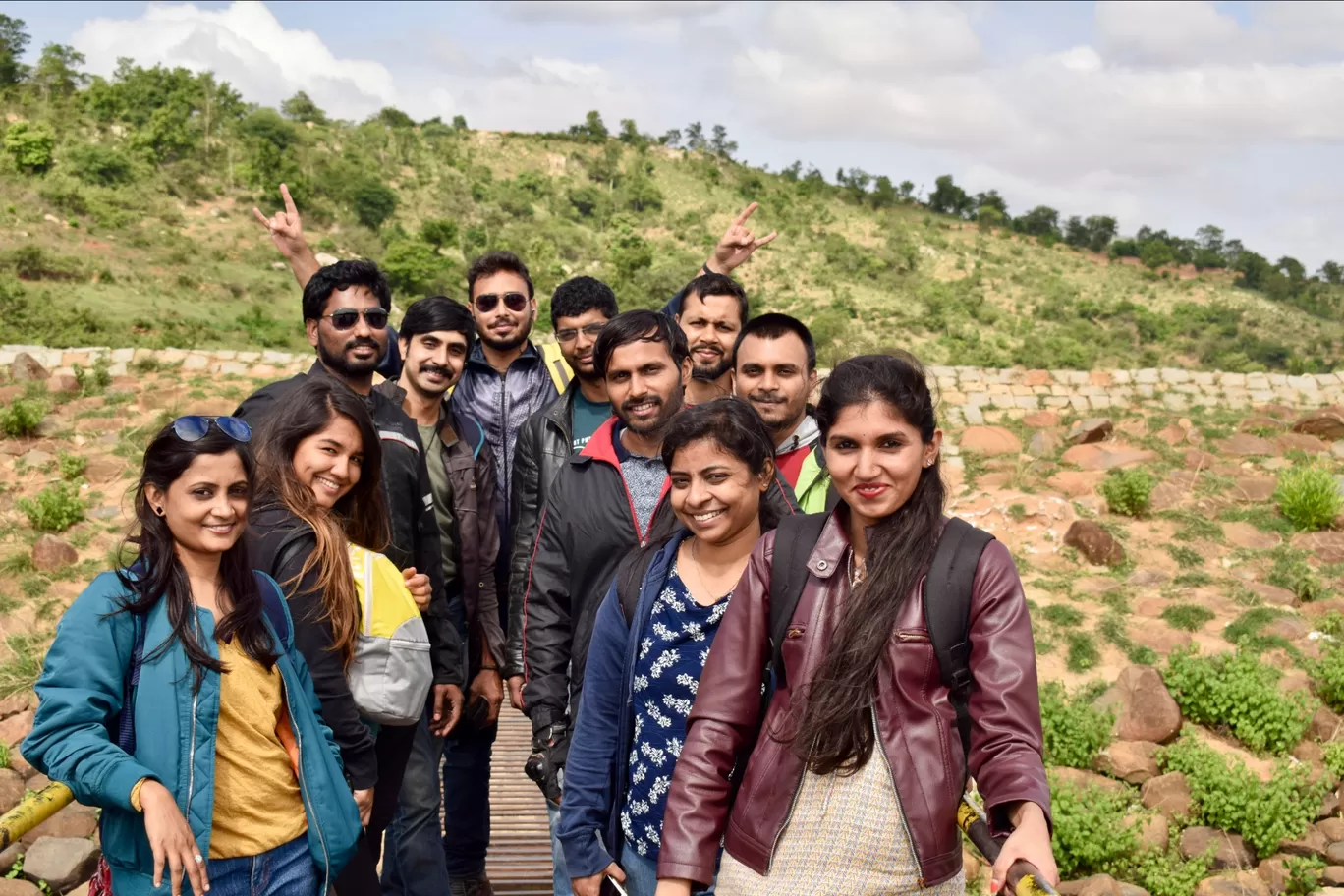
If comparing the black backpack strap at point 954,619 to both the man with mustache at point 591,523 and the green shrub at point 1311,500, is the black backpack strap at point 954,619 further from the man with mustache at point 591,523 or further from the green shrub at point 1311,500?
the green shrub at point 1311,500

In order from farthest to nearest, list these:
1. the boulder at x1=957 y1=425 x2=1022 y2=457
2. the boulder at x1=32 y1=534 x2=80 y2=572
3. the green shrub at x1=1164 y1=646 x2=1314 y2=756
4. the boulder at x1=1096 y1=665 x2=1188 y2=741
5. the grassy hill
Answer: the grassy hill < the boulder at x1=957 y1=425 x2=1022 y2=457 < the boulder at x1=32 y1=534 x2=80 y2=572 < the boulder at x1=1096 y1=665 x2=1188 y2=741 < the green shrub at x1=1164 y1=646 x2=1314 y2=756

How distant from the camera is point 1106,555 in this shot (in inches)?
326

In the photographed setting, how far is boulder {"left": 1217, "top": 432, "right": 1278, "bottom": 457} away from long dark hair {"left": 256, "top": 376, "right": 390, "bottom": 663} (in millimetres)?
9358

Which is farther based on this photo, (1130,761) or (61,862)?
(1130,761)

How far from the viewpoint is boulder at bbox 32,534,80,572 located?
7.73m

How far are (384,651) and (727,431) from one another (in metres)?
0.95

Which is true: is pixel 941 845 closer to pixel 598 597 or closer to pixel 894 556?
pixel 894 556

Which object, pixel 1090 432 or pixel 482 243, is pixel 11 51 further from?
pixel 1090 432

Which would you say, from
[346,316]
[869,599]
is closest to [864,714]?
[869,599]

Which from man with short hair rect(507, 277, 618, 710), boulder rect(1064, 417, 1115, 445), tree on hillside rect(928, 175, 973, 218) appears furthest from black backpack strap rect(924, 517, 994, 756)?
tree on hillside rect(928, 175, 973, 218)

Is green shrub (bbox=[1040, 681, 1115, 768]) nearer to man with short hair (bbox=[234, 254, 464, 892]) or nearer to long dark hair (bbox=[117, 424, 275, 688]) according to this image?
man with short hair (bbox=[234, 254, 464, 892])

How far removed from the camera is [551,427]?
11.5ft

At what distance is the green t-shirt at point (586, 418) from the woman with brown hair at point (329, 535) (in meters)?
0.88

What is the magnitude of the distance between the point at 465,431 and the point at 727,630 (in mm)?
1928
